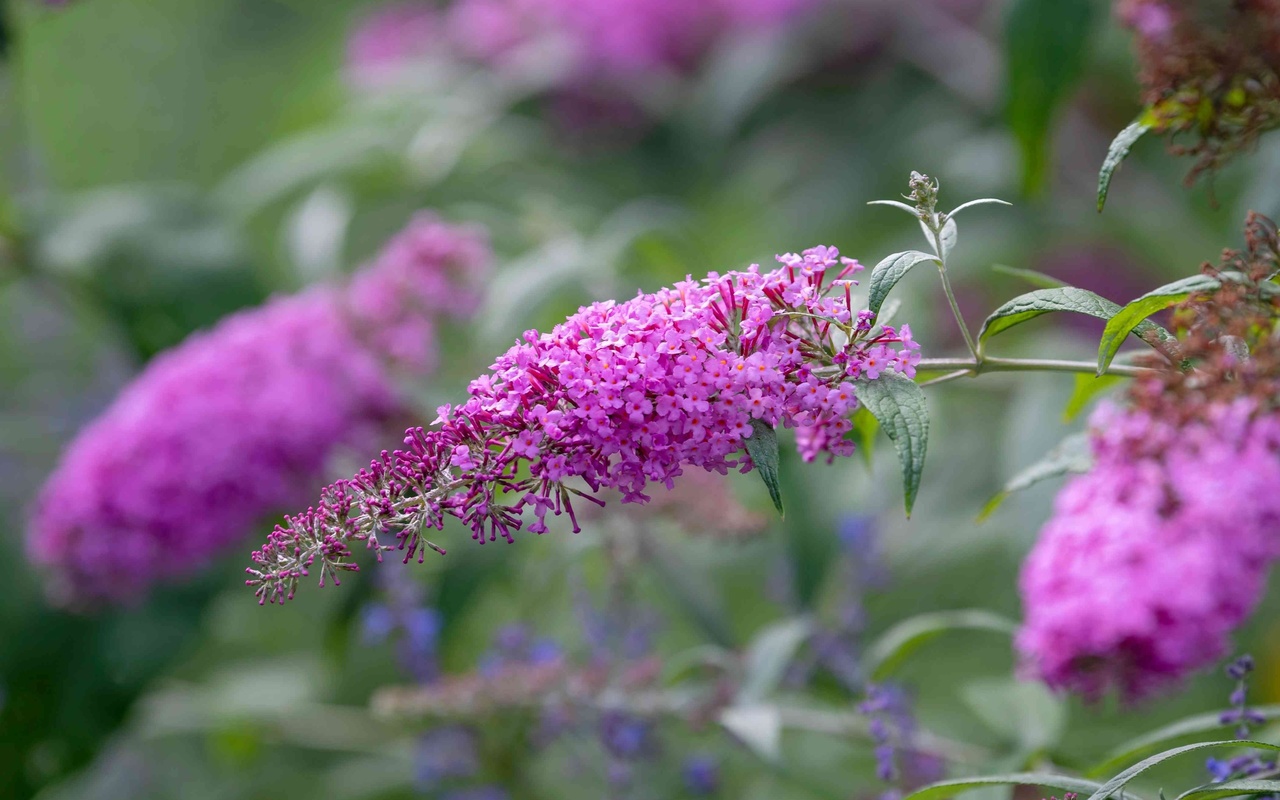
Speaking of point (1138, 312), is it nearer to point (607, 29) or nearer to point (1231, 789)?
point (1231, 789)

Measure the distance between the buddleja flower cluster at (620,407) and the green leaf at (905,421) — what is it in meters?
0.02

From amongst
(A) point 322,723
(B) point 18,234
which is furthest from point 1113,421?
(B) point 18,234

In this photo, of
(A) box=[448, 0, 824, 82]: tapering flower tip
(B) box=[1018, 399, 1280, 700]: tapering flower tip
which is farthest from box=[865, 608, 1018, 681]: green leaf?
(A) box=[448, 0, 824, 82]: tapering flower tip

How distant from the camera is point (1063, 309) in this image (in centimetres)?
77

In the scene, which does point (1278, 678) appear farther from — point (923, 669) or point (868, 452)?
point (868, 452)

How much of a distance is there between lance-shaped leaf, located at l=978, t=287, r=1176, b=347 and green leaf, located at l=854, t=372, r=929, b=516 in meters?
0.07

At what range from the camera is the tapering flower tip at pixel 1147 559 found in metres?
0.87

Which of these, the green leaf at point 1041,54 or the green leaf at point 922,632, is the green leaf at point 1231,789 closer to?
the green leaf at point 922,632

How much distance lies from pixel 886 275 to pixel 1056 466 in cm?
29

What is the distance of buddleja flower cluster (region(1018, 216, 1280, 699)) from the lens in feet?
2.46

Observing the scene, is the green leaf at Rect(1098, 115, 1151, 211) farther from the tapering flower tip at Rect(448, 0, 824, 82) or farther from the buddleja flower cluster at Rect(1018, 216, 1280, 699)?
the tapering flower tip at Rect(448, 0, 824, 82)

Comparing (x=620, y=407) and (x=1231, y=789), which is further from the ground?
(x=620, y=407)

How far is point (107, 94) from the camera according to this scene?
3846 mm

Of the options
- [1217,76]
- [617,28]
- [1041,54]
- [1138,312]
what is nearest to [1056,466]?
[1138,312]
